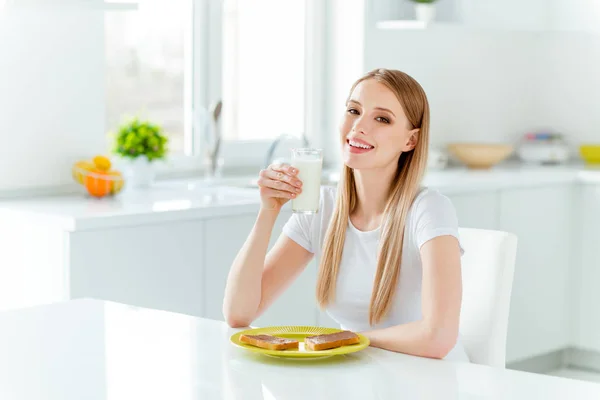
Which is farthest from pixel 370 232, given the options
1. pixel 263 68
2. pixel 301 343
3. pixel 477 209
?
pixel 263 68

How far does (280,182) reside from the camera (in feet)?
6.19

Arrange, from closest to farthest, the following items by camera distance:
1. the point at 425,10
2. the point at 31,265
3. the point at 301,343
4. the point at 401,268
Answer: the point at 301,343
the point at 401,268
the point at 31,265
the point at 425,10

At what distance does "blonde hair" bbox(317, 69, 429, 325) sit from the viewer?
198 centimetres

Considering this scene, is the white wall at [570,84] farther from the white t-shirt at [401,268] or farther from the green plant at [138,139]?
the white t-shirt at [401,268]

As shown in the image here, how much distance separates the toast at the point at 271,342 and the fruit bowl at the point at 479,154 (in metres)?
2.96

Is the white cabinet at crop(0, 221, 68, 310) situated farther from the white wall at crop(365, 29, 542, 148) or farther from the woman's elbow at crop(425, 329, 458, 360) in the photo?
the white wall at crop(365, 29, 542, 148)

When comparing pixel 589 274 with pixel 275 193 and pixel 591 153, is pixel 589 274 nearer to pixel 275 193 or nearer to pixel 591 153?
pixel 591 153

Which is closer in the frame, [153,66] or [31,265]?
[31,265]

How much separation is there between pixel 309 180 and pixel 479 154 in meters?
2.68

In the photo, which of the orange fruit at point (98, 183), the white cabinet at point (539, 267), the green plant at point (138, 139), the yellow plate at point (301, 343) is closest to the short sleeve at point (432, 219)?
the yellow plate at point (301, 343)

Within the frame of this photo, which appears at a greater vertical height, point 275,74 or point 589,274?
point 275,74

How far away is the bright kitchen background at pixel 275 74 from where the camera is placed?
3213 millimetres

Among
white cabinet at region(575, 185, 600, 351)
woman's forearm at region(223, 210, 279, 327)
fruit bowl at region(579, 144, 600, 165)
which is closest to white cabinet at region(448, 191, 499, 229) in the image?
white cabinet at region(575, 185, 600, 351)

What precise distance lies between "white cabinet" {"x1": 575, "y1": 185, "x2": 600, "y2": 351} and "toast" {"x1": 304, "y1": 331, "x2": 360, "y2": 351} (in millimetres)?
2776
